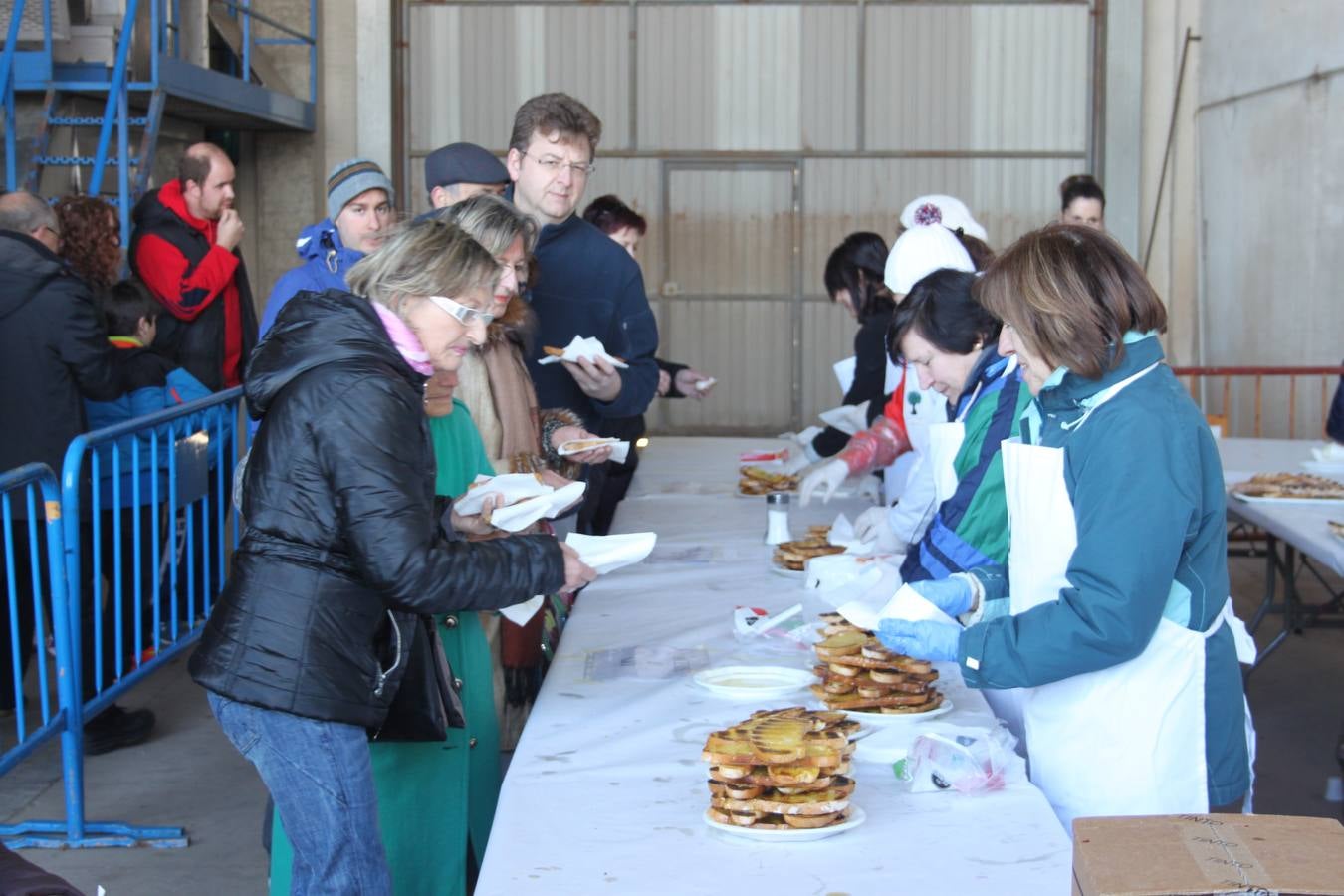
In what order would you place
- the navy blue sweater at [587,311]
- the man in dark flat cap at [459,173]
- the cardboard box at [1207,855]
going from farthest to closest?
the navy blue sweater at [587,311] < the man in dark flat cap at [459,173] < the cardboard box at [1207,855]

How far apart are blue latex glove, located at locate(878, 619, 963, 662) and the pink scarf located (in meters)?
0.88

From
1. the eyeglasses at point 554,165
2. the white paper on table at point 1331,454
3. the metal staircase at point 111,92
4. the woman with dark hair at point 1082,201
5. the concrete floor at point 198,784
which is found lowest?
the concrete floor at point 198,784

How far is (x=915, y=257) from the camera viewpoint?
397 cm

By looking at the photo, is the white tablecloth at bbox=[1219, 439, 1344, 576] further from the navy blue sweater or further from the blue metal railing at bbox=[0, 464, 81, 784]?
the blue metal railing at bbox=[0, 464, 81, 784]

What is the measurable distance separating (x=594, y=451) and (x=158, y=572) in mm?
1839

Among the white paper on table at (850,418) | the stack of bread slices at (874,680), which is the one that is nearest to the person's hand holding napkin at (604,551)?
the stack of bread slices at (874,680)

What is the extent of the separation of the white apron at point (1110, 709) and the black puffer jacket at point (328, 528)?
2.99ft

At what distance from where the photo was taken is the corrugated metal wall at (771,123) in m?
11.6

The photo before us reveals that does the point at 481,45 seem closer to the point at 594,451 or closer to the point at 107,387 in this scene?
the point at 107,387

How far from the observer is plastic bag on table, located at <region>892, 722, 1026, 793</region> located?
219cm

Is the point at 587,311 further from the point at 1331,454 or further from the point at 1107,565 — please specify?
the point at 1331,454

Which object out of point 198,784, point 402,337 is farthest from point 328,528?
point 198,784

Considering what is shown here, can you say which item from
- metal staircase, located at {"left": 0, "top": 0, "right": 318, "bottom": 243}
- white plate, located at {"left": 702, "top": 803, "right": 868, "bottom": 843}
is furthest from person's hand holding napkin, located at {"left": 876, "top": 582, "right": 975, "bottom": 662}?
metal staircase, located at {"left": 0, "top": 0, "right": 318, "bottom": 243}

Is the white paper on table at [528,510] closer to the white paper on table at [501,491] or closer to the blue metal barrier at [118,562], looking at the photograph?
the white paper on table at [501,491]
